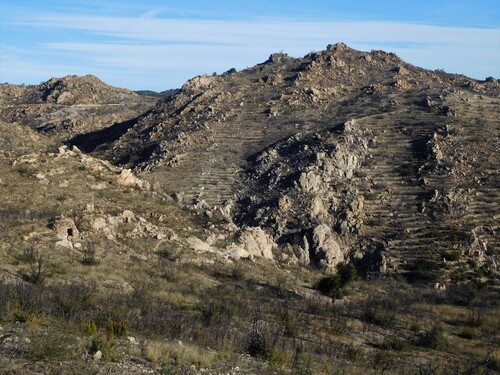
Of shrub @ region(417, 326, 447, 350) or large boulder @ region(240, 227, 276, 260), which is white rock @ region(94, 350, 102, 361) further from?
large boulder @ region(240, 227, 276, 260)

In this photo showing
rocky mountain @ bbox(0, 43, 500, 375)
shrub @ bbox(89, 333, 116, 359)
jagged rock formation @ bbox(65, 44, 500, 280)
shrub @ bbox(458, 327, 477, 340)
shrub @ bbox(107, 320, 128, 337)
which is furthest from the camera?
jagged rock formation @ bbox(65, 44, 500, 280)

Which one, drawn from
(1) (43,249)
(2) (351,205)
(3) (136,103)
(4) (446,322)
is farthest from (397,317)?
(3) (136,103)

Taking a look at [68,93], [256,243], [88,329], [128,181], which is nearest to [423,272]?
[256,243]

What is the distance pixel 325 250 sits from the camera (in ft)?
85.0

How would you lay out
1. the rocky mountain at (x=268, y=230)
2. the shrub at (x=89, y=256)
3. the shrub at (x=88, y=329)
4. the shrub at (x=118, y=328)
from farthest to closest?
the shrub at (x=89, y=256)
the rocky mountain at (x=268, y=230)
the shrub at (x=118, y=328)
the shrub at (x=88, y=329)

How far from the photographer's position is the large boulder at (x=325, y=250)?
988 inches

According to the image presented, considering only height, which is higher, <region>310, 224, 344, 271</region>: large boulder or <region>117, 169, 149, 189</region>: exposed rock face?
<region>117, 169, 149, 189</region>: exposed rock face

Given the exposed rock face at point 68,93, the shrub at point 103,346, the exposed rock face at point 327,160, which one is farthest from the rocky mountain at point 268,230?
the exposed rock face at point 68,93

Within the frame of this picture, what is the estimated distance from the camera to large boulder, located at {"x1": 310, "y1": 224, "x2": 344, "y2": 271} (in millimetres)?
25100

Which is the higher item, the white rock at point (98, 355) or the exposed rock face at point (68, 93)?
the exposed rock face at point (68, 93)

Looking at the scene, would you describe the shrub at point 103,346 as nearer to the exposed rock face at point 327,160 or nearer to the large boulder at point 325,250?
the exposed rock face at point 327,160

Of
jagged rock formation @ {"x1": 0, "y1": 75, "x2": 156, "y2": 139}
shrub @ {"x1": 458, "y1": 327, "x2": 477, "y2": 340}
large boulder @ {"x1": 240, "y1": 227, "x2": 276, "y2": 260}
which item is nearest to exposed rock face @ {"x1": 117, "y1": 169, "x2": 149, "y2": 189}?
large boulder @ {"x1": 240, "y1": 227, "x2": 276, "y2": 260}

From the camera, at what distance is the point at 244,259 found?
19.7 metres

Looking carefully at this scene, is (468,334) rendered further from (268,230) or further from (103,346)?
(268,230)
